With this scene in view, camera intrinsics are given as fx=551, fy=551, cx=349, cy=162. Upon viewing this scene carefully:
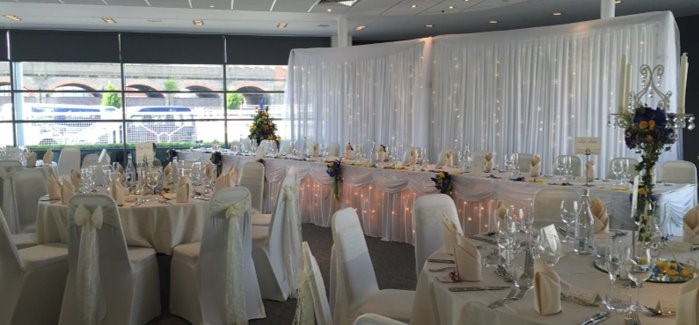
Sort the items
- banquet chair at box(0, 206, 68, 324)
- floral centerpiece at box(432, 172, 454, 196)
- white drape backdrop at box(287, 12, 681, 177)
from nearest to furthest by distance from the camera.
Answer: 1. banquet chair at box(0, 206, 68, 324)
2. floral centerpiece at box(432, 172, 454, 196)
3. white drape backdrop at box(287, 12, 681, 177)

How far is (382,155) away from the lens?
7430 mm

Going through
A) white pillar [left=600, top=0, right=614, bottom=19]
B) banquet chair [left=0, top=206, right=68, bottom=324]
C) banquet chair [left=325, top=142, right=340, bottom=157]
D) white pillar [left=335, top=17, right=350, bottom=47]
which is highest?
white pillar [left=335, top=17, right=350, bottom=47]

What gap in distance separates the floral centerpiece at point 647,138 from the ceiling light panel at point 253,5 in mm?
6795

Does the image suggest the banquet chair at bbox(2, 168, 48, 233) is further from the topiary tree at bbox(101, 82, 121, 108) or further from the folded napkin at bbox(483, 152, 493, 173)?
the topiary tree at bbox(101, 82, 121, 108)

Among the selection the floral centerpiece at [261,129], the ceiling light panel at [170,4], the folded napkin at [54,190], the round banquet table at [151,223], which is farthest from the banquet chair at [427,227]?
the ceiling light panel at [170,4]

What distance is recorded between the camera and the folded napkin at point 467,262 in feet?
8.20

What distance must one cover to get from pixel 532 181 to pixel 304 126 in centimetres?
676

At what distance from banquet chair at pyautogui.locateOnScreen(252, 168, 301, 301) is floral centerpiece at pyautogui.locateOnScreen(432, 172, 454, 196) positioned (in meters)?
1.71

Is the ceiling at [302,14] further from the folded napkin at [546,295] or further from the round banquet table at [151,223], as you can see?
the folded napkin at [546,295]

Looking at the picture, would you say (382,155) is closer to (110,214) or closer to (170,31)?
(110,214)

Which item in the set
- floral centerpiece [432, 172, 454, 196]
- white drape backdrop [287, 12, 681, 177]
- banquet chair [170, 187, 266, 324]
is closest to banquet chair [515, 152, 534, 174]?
floral centerpiece [432, 172, 454, 196]

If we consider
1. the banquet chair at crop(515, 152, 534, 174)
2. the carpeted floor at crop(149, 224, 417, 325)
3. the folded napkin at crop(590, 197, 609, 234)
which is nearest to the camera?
the folded napkin at crop(590, 197, 609, 234)

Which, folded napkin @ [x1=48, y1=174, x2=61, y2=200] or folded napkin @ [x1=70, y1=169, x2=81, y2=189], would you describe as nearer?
folded napkin @ [x1=48, y1=174, x2=61, y2=200]

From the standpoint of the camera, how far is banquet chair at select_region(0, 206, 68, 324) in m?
3.91
